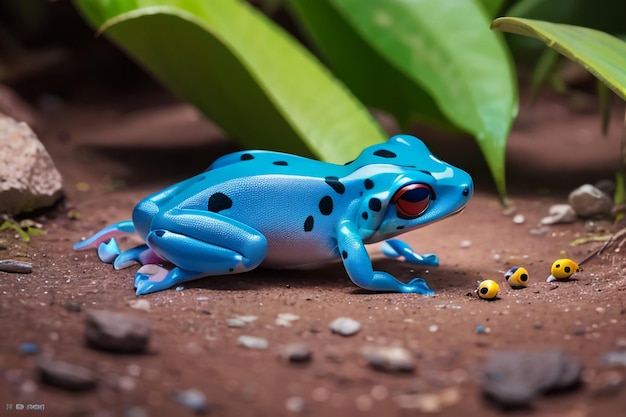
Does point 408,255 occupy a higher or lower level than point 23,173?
lower

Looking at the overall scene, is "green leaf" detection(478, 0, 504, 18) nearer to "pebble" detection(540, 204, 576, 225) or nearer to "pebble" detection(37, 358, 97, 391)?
"pebble" detection(540, 204, 576, 225)

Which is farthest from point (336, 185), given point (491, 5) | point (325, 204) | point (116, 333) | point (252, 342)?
point (491, 5)

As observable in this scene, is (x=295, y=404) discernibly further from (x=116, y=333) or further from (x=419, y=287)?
(x=419, y=287)

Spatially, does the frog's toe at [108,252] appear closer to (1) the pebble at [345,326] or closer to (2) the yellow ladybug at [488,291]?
(1) the pebble at [345,326]

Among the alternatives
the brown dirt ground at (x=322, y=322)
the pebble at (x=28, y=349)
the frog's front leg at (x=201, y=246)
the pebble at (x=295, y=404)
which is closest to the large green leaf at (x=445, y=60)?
the brown dirt ground at (x=322, y=322)

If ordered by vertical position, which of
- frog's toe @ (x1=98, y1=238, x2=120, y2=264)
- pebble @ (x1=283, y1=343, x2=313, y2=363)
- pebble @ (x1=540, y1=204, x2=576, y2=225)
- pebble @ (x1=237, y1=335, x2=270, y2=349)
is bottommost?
pebble @ (x1=540, y1=204, x2=576, y2=225)

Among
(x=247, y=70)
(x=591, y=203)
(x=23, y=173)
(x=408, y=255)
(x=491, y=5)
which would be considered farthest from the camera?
(x=491, y=5)

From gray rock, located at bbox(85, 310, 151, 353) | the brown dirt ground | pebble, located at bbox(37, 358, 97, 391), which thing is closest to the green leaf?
the brown dirt ground
